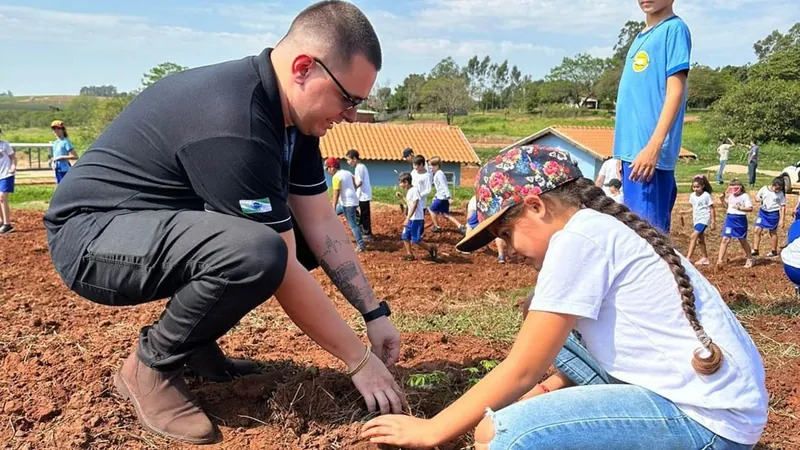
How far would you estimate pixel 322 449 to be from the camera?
7.93 feet

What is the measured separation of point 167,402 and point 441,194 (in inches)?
394

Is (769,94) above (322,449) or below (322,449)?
above

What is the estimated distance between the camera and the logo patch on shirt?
222 cm

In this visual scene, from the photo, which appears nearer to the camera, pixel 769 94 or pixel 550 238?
pixel 550 238

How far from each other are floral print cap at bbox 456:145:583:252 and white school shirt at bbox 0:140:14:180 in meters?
10.2

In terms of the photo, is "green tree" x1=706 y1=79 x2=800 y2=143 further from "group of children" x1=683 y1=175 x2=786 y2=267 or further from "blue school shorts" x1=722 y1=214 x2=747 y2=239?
"blue school shorts" x1=722 y1=214 x2=747 y2=239

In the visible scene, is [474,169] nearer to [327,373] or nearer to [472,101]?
[327,373]

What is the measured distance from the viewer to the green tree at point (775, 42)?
94.1 m

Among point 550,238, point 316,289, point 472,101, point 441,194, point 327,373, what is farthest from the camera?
point 472,101

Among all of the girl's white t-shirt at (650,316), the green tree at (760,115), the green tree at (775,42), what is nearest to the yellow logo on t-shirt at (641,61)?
the girl's white t-shirt at (650,316)

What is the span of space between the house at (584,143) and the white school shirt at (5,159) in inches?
873

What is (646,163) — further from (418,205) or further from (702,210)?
(702,210)

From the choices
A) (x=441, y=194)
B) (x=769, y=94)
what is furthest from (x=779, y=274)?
(x=769, y=94)

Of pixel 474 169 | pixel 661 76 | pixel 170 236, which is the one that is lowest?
pixel 474 169
